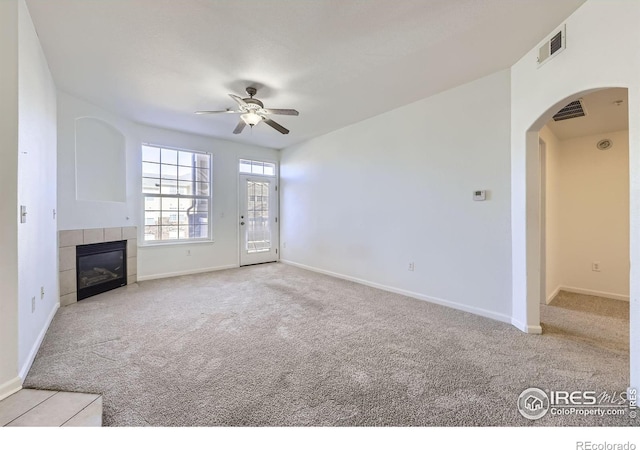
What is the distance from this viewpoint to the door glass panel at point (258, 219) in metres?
5.93

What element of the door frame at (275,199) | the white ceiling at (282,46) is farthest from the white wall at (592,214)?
the door frame at (275,199)

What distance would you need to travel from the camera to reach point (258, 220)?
6102 millimetres

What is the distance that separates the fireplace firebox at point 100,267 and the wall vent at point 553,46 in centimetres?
571

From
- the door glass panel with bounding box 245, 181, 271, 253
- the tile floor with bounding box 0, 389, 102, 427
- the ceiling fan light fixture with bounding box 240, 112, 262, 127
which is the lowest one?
the tile floor with bounding box 0, 389, 102, 427

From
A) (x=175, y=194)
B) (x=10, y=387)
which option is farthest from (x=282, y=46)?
(x=175, y=194)

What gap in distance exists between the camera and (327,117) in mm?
4227

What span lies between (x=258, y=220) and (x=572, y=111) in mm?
5448

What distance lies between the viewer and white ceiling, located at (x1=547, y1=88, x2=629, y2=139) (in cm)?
275

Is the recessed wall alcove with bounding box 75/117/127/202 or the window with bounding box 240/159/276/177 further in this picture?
the window with bounding box 240/159/276/177

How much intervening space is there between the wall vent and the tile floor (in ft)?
13.5
